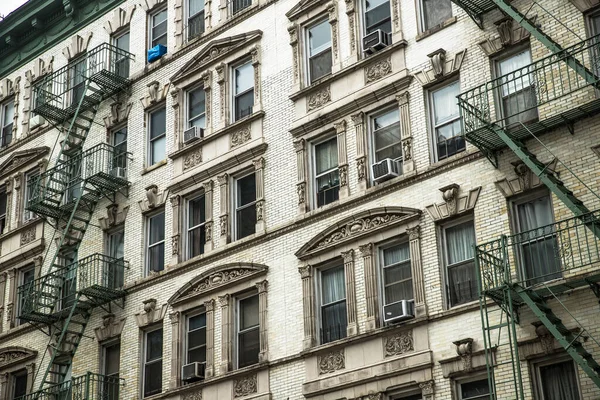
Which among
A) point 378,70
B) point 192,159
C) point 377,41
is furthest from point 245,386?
point 377,41

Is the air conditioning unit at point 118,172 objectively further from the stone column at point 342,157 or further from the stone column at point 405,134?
the stone column at point 405,134

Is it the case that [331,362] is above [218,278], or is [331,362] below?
below

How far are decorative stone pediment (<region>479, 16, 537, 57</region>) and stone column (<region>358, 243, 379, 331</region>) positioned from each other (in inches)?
206

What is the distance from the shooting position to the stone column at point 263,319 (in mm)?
27016

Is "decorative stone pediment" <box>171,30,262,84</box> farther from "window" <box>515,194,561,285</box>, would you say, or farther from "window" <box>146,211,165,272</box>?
"window" <box>515,194,561,285</box>

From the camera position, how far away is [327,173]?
27719 millimetres

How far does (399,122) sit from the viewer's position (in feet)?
86.8

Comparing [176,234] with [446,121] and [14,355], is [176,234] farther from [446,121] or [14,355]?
[446,121]

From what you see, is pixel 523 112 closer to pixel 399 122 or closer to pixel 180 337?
pixel 399 122

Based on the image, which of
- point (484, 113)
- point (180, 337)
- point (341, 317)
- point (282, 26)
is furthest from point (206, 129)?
point (484, 113)

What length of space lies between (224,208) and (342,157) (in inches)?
163

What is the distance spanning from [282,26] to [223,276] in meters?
7.08

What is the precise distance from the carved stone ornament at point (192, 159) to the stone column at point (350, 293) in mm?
6703

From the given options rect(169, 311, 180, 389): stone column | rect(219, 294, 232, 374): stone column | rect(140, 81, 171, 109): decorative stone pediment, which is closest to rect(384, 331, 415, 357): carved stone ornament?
rect(219, 294, 232, 374): stone column
